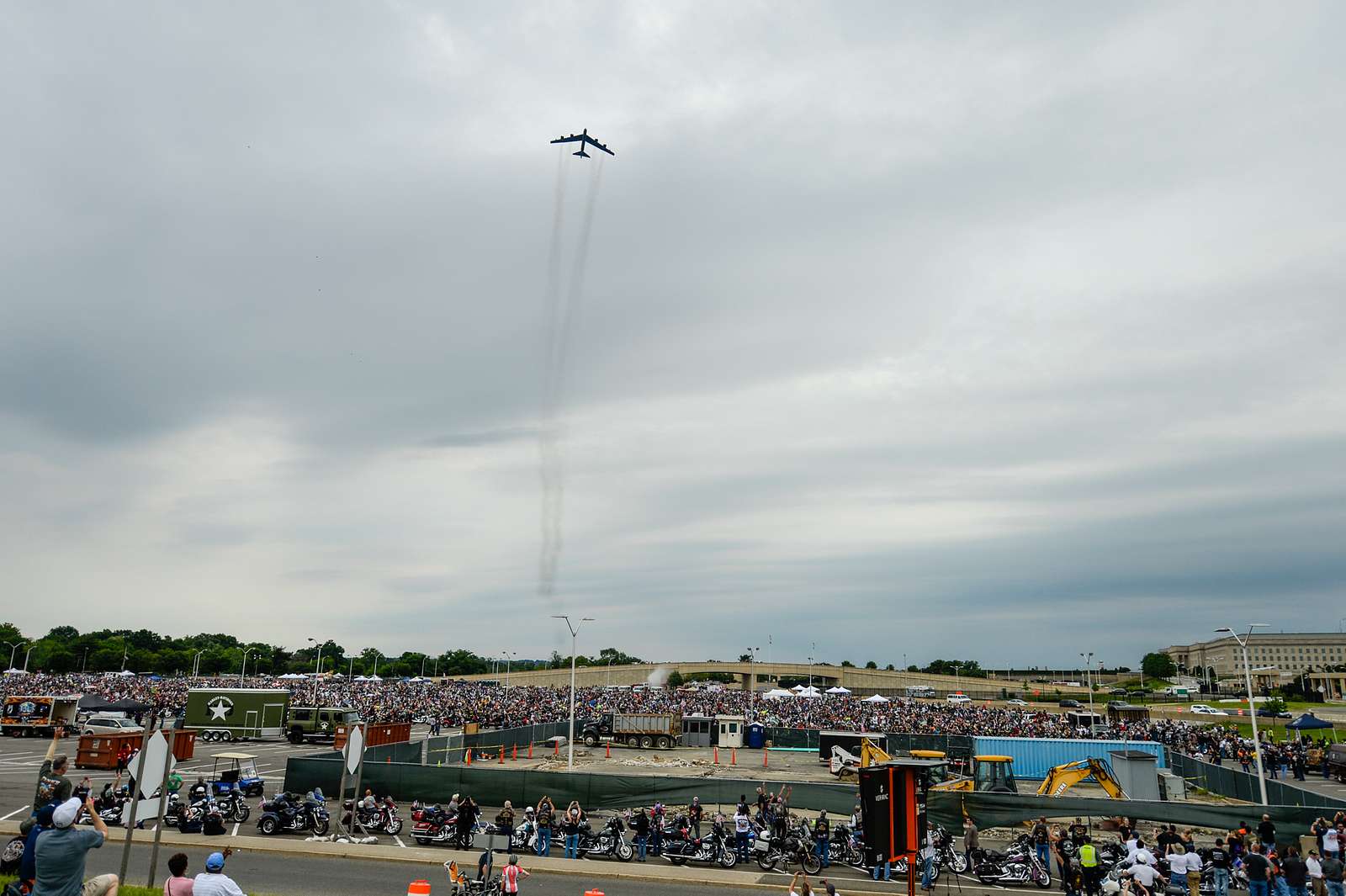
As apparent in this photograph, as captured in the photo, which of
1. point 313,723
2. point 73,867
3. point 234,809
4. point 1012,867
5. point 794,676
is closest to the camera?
point 73,867

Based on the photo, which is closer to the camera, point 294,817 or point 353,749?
point 353,749

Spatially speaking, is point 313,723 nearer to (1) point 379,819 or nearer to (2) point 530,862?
(1) point 379,819

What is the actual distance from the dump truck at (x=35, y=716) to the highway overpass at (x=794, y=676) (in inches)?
3471

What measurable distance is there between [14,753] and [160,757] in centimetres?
3700

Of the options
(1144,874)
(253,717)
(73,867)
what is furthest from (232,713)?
(1144,874)

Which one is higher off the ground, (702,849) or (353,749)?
(353,749)

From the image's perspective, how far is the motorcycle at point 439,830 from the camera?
927 inches

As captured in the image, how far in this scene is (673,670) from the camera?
175m

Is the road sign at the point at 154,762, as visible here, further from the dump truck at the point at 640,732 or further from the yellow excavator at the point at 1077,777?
the dump truck at the point at 640,732

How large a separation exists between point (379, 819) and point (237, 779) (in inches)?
232

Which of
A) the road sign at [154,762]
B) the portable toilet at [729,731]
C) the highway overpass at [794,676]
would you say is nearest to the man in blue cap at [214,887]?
the road sign at [154,762]

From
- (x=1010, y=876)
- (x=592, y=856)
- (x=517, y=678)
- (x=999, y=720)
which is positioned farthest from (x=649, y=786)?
(x=517, y=678)

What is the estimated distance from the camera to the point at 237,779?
27.6 metres

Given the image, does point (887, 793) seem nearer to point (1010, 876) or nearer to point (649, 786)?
point (1010, 876)
